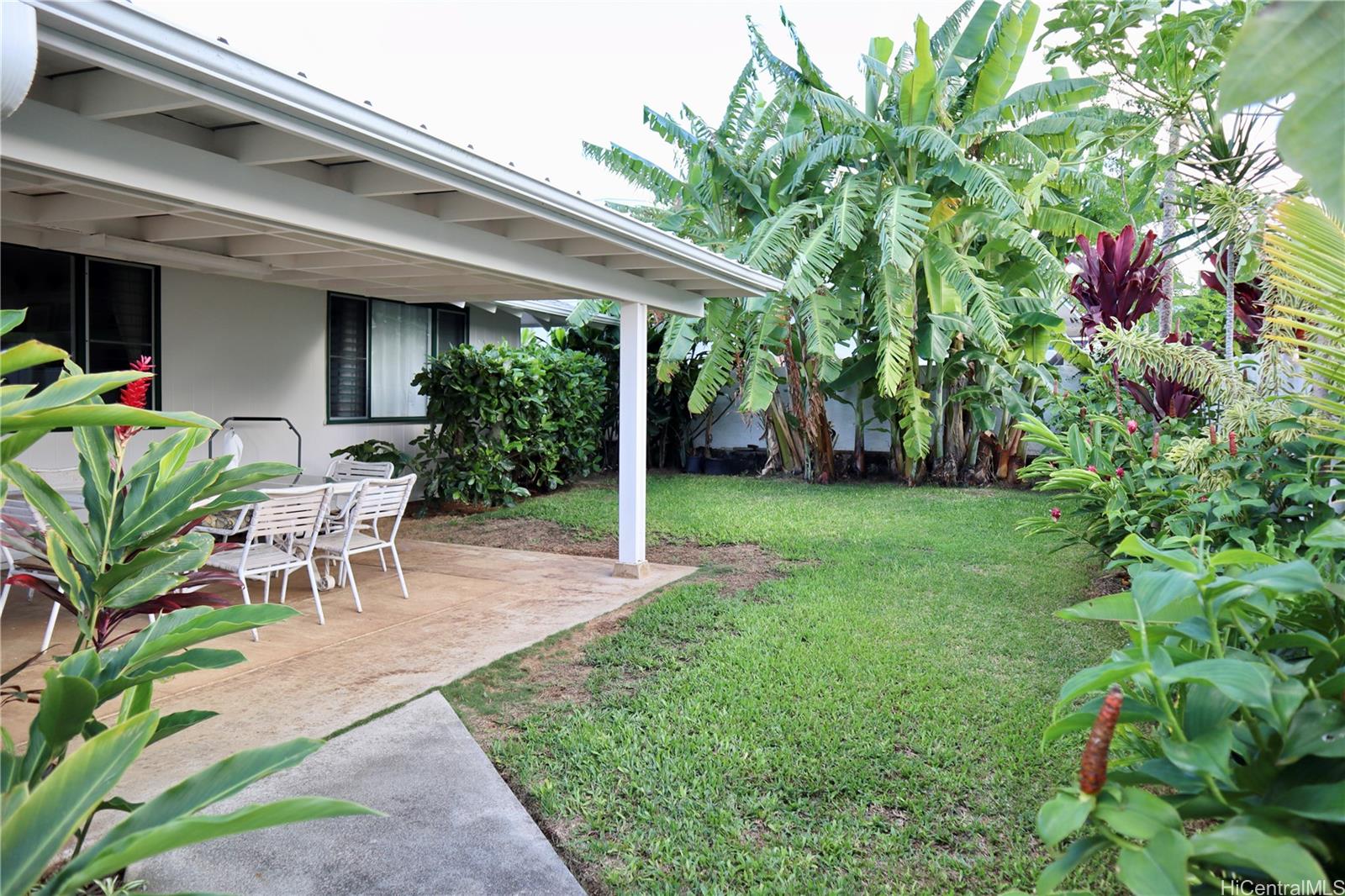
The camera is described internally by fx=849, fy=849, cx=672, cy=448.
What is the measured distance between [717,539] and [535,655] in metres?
4.33

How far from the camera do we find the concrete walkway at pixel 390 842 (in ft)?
9.32

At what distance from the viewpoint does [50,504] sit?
2455 mm

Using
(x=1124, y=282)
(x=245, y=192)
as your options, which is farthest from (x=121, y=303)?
(x=1124, y=282)

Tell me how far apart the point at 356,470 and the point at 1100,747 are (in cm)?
760

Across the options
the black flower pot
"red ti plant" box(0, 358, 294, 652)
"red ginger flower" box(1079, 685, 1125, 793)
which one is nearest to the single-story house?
"red ti plant" box(0, 358, 294, 652)

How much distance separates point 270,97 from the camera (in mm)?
3307

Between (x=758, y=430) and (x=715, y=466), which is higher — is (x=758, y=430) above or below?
above

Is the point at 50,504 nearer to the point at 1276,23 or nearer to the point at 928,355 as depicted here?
the point at 1276,23

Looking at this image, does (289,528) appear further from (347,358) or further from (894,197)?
(894,197)

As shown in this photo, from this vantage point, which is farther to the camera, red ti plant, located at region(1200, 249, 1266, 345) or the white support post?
the white support post

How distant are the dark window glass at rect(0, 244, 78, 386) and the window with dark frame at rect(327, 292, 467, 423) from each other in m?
3.00

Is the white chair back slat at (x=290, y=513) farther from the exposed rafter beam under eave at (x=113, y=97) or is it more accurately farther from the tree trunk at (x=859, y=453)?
the tree trunk at (x=859, y=453)

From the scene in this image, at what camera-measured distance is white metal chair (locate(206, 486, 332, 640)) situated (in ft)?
18.0

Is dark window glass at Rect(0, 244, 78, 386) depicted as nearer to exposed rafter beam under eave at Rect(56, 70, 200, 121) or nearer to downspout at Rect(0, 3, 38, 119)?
exposed rafter beam under eave at Rect(56, 70, 200, 121)
